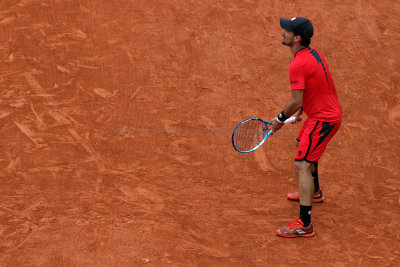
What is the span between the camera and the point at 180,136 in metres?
7.46

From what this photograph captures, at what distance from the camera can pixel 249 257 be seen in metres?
5.07

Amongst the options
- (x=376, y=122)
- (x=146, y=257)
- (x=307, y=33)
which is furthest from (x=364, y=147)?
(x=146, y=257)

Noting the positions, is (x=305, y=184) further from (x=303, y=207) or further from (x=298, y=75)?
(x=298, y=75)

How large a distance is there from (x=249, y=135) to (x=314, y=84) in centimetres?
103

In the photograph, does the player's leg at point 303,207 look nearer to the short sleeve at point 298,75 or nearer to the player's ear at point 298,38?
the short sleeve at point 298,75

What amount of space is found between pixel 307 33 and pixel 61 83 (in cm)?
468

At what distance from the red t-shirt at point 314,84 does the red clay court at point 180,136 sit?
1422 mm

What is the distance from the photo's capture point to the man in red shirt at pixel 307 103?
5.05m

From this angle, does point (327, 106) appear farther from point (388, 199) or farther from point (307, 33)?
point (388, 199)

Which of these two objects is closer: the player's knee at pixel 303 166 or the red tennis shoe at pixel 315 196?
the player's knee at pixel 303 166

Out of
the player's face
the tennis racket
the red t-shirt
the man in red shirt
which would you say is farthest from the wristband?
the player's face

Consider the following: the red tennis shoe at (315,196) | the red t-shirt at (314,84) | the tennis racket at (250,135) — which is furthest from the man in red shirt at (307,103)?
the red tennis shoe at (315,196)

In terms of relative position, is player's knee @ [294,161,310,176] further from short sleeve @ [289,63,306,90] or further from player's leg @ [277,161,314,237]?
short sleeve @ [289,63,306,90]

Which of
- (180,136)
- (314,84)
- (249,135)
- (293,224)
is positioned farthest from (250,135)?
(180,136)
